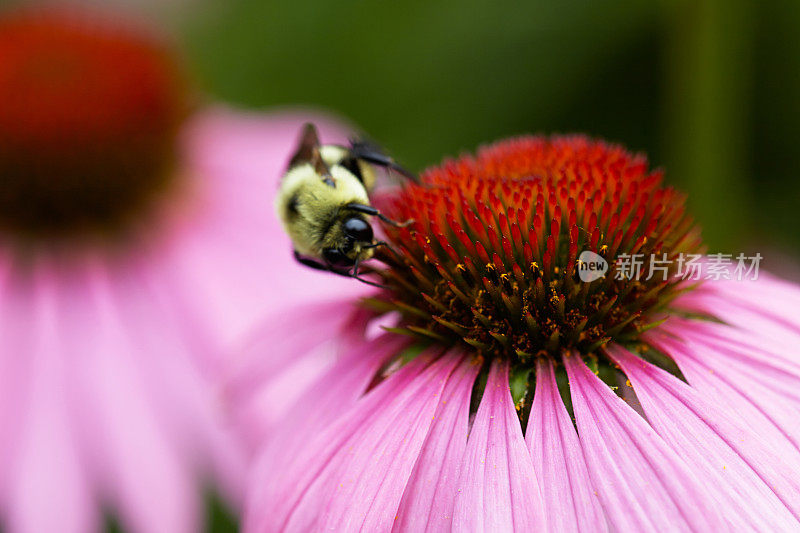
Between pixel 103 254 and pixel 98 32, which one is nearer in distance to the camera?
pixel 103 254

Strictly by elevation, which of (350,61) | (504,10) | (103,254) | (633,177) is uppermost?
(504,10)

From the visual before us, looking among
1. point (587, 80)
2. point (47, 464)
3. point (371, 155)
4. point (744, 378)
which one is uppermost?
point (587, 80)

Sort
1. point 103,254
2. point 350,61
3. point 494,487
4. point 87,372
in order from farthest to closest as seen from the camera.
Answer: point 350,61 < point 103,254 < point 87,372 < point 494,487

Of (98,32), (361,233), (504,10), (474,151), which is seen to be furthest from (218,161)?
(361,233)

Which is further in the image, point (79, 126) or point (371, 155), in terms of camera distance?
point (79, 126)

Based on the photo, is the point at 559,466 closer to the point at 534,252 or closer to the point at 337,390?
the point at 534,252

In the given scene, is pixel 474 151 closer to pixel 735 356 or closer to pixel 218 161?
pixel 218 161

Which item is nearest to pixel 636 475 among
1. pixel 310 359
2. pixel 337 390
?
pixel 337 390
